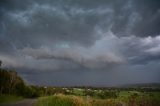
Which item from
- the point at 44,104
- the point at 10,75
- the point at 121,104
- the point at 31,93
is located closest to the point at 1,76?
the point at 10,75

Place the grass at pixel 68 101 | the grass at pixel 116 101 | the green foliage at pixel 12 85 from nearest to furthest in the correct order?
the grass at pixel 116 101, the grass at pixel 68 101, the green foliage at pixel 12 85

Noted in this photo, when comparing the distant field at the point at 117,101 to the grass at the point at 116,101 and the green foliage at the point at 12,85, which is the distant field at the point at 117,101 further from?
the green foliage at the point at 12,85

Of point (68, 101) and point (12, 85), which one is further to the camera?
point (12, 85)

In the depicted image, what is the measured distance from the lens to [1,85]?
75750mm

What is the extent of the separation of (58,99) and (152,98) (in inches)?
301

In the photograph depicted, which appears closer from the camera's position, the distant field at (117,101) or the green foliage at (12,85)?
the distant field at (117,101)

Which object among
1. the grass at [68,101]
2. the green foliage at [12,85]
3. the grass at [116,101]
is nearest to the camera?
the grass at [116,101]

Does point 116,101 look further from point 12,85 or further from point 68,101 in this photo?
point 12,85

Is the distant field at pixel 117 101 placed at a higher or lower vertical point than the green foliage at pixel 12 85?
lower

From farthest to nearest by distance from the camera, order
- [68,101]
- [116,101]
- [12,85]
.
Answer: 1. [12,85]
2. [68,101]
3. [116,101]

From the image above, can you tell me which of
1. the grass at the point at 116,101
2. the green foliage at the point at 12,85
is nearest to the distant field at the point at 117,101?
the grass at the point at 116,101

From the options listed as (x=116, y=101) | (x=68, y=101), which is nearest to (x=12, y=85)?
(x=68, y=101)

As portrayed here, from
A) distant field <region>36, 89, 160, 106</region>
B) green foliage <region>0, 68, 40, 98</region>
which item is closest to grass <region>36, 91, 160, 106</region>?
distant field <region>36, 89, 160, 106</region>

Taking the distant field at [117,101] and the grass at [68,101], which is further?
the grass at [68,101]
